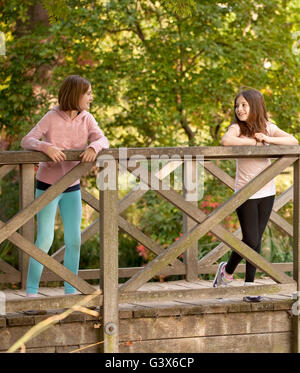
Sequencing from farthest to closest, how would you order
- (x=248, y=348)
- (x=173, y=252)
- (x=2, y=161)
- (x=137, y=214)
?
(x=137, y=214) < (x=248, y=348) < (x=173, y=252) < (x=2, y=161)

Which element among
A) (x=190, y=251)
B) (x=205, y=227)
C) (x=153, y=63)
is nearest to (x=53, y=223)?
(x=205, y=227)

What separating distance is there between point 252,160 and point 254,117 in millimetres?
281

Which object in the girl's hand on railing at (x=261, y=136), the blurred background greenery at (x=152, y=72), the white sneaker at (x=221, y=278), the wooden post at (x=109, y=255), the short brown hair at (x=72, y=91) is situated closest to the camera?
the wooden post at (x=109, y=255)

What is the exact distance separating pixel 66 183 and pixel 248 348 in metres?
1.65

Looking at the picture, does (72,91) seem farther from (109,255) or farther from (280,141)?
(280,141)

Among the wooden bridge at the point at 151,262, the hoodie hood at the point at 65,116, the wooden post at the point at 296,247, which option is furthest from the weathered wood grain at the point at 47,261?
the wooden post at the point at 296,247

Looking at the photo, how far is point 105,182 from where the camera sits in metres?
4.32

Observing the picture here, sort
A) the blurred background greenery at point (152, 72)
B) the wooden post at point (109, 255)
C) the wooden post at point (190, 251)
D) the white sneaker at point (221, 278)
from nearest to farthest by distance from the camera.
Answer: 1. the wooden post at point (109, 255)
2. the white sneaker at point (221, 278)
3. the wooden post at point (190, 251)
4. the blurred background greenery at point (152, 72)

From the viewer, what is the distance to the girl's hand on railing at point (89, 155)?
4223 millimetres

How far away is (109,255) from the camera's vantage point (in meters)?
4.36

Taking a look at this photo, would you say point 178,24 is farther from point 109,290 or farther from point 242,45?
point 109,290

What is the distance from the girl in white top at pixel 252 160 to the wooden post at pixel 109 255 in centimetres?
90

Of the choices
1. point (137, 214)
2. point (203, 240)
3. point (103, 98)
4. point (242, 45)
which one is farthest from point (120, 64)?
point (137, 214)

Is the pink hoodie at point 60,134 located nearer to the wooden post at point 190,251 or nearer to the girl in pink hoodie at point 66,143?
the girl in pink hoodie at point 66,143
